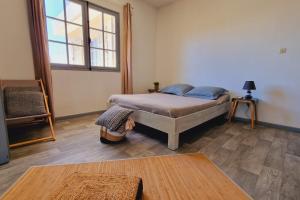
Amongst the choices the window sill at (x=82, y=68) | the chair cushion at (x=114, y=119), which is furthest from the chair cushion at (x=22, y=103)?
the chair cushion at (x=114, y=119)

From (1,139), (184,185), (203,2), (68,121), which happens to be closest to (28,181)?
(1,139)

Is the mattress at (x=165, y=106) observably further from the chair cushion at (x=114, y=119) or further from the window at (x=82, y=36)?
the window at (x=82, y=36)

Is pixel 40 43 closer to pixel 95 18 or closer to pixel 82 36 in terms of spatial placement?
pixel 82 36

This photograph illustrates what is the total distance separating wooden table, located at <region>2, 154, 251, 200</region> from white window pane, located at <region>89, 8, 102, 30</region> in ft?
9.16

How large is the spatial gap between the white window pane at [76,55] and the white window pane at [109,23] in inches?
31.3

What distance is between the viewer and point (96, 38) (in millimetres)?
3209

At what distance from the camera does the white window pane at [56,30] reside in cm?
258

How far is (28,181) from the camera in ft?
4.02

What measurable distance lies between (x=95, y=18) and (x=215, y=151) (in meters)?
3.30

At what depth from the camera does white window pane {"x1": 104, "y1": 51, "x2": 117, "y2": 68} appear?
3.44 metres

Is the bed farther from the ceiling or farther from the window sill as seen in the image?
the ceiling

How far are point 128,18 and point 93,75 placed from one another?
153 centimetres

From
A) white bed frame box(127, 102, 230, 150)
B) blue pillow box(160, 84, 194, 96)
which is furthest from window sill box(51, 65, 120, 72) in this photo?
white bed frame box(127, 102, 230, 150)

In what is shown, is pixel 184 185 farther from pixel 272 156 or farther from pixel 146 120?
pixel 272 156
